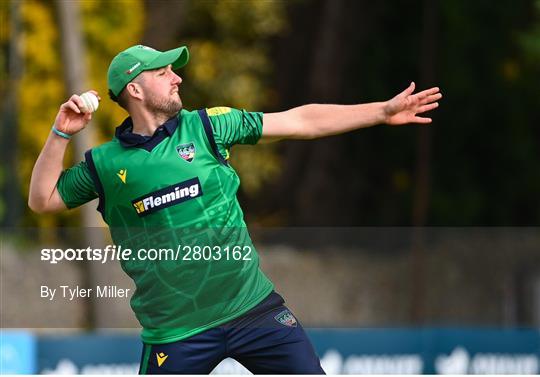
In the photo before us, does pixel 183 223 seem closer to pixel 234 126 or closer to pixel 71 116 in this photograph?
pixel 234 126

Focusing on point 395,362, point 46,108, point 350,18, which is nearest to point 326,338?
point 395,362

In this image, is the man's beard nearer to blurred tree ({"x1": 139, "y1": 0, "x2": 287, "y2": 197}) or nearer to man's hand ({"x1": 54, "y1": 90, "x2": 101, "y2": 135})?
man's hand ({"x1": 54, "y1": 90, "x2": 101, "y2": 135})

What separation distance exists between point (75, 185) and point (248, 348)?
1009 mm

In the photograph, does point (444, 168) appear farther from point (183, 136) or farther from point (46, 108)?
point (183, 136)

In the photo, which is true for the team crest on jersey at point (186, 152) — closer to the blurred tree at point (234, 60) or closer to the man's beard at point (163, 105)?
the man's beard at point (163, 105)

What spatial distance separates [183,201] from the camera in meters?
5.59

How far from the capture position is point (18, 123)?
52.4ft

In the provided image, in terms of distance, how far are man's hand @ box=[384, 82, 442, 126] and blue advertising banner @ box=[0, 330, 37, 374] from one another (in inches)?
195

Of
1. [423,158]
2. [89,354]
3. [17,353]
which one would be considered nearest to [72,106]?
[17,353]

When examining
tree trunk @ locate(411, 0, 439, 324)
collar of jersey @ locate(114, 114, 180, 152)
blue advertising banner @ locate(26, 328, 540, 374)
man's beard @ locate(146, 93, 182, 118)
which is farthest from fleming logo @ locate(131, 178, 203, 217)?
tree trunk @ locate(411, 0, 439, 324)

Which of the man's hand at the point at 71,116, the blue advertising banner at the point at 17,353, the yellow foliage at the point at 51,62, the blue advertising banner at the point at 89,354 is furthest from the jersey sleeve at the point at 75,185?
the yellow foliage at the point at 51,62

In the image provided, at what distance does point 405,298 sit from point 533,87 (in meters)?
4.29

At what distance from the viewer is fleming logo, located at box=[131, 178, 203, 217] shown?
220 inches

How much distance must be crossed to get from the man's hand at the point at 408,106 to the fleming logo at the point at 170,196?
0.89m
